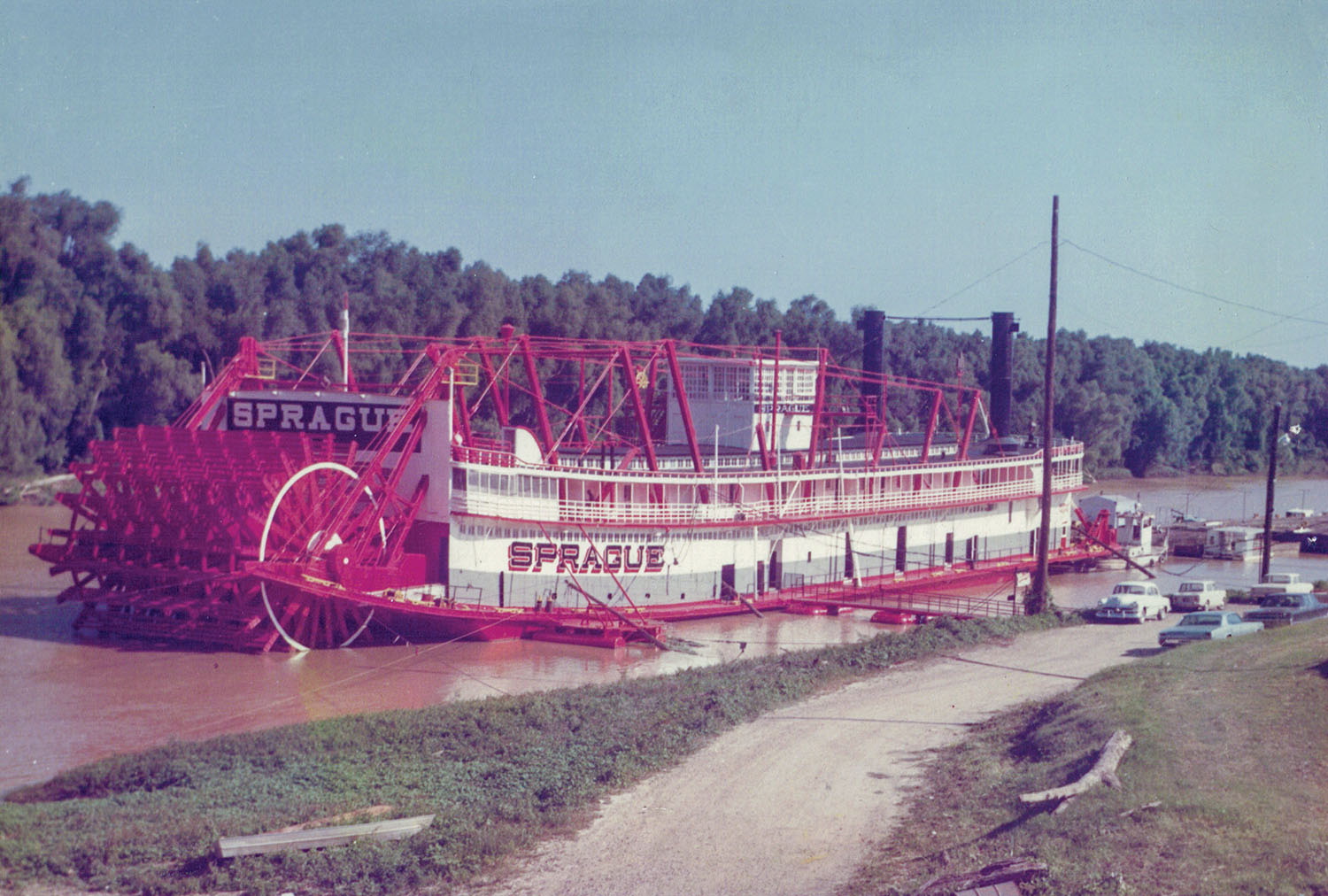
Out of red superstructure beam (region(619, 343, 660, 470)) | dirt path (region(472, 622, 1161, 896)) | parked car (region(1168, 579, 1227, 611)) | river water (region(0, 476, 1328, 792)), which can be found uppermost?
red superstructure beam (region(619, 343, 660, 470))

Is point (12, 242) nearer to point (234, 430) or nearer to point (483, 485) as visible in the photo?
point (234, 430)

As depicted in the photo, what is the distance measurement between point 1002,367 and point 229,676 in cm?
2657

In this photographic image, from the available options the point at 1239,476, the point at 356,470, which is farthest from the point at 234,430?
the point at 1239,476

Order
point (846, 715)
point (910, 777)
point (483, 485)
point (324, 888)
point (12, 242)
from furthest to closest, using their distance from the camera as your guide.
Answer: point (12, 242) < point (483, 485) < point (846, 715) < point (910, 777) < point (324, 888)

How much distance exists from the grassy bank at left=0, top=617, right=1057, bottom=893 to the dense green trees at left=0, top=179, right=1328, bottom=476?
84.0ft

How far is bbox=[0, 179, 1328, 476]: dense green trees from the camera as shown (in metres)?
39.1

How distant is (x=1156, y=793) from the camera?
8781 mm

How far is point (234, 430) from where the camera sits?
78.9 ft

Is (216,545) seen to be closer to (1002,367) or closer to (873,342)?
(873,342)

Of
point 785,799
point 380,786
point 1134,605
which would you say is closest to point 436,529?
point 380,786

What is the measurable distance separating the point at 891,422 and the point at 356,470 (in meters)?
39.7

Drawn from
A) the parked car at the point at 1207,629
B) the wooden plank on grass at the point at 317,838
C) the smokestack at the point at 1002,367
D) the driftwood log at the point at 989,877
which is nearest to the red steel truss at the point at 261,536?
the parked car at the point at 1207,629

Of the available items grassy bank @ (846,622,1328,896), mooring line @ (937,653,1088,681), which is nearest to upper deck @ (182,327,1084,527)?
mooring line @ (937,653,1088,681)

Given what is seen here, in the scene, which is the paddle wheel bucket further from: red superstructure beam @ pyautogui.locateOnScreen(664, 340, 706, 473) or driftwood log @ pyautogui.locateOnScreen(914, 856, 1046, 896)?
driftwood log @ pyautogui.locateOnScreen(914, 856, 1046, 896)
